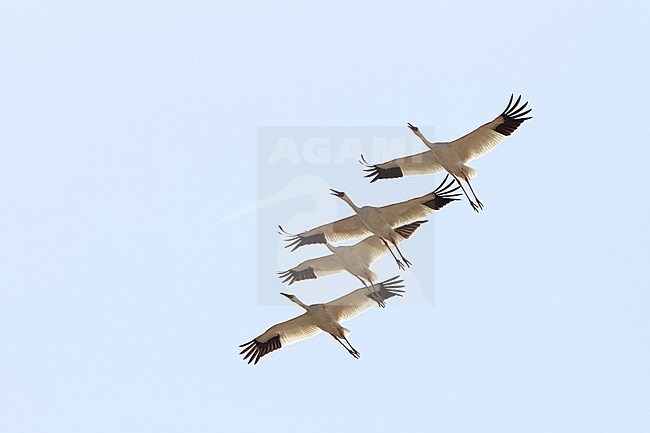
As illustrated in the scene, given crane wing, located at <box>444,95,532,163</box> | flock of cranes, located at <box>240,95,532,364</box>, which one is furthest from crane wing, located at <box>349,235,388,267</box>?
crane wing, located at <box>444,95,532,163</box>

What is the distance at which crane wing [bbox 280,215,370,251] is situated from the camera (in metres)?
30.4

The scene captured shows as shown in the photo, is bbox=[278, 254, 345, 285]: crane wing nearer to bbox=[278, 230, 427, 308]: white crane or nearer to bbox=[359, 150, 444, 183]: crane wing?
bbox=[278, 230, 427, 308]: white crane

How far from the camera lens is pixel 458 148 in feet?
95.3

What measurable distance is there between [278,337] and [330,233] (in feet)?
9.14

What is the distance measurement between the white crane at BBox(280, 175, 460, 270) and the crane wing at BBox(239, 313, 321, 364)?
1.87 m

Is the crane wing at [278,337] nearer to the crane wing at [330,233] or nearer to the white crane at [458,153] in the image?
the crane wing at [330,233]

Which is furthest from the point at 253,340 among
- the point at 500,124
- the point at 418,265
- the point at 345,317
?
the point at 500,124

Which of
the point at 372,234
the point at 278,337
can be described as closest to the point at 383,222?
the point at 372,234

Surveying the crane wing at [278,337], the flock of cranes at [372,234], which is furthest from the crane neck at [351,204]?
the crane wing at [278,337]

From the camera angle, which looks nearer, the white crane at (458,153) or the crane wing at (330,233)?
the white crane at (458,153)

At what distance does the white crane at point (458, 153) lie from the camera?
2856 cm

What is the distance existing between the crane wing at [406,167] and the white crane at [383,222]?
580mm

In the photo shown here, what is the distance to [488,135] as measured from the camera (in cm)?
2883

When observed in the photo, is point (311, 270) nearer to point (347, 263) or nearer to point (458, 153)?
point (347, 263)
